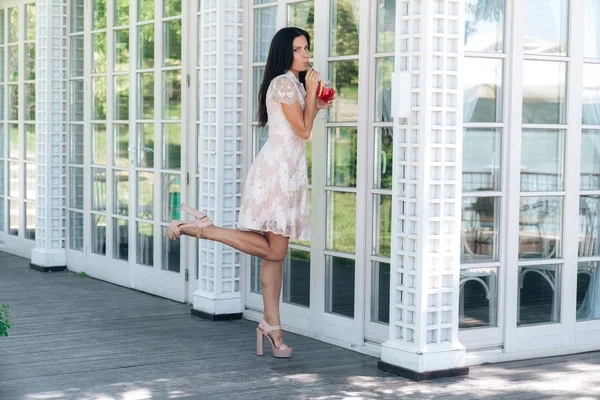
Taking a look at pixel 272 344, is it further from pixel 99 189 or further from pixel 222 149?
pixel 99 189

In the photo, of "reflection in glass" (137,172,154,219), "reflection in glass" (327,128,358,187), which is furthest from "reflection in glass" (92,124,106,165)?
"reflection in glass" (327,128,358,187)

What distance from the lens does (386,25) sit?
5457mm

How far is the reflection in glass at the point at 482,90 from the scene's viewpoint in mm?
5277

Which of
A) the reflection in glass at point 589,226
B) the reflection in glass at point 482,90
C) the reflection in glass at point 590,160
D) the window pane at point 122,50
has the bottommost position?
the reflection in glass at point 589,226

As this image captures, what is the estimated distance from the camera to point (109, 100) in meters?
8.10

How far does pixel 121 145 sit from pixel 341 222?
2765 millimetres

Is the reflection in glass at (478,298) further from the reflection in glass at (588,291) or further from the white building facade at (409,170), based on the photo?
the reflection in glass at (588,291)

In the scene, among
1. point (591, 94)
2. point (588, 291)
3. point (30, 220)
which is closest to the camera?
point (591, 94)

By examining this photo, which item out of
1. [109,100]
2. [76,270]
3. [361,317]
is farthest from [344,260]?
[76,270]

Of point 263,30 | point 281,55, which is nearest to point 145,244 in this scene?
point 263,30

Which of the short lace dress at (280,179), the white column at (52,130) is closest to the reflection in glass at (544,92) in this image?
the short lace dress at (280,179)

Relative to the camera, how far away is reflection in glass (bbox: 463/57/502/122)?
5277mm

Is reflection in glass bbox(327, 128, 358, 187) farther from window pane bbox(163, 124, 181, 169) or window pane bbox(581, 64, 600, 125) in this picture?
window pane bbox(163, 124, 181, 169)

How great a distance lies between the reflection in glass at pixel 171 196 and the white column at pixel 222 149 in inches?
26.0
